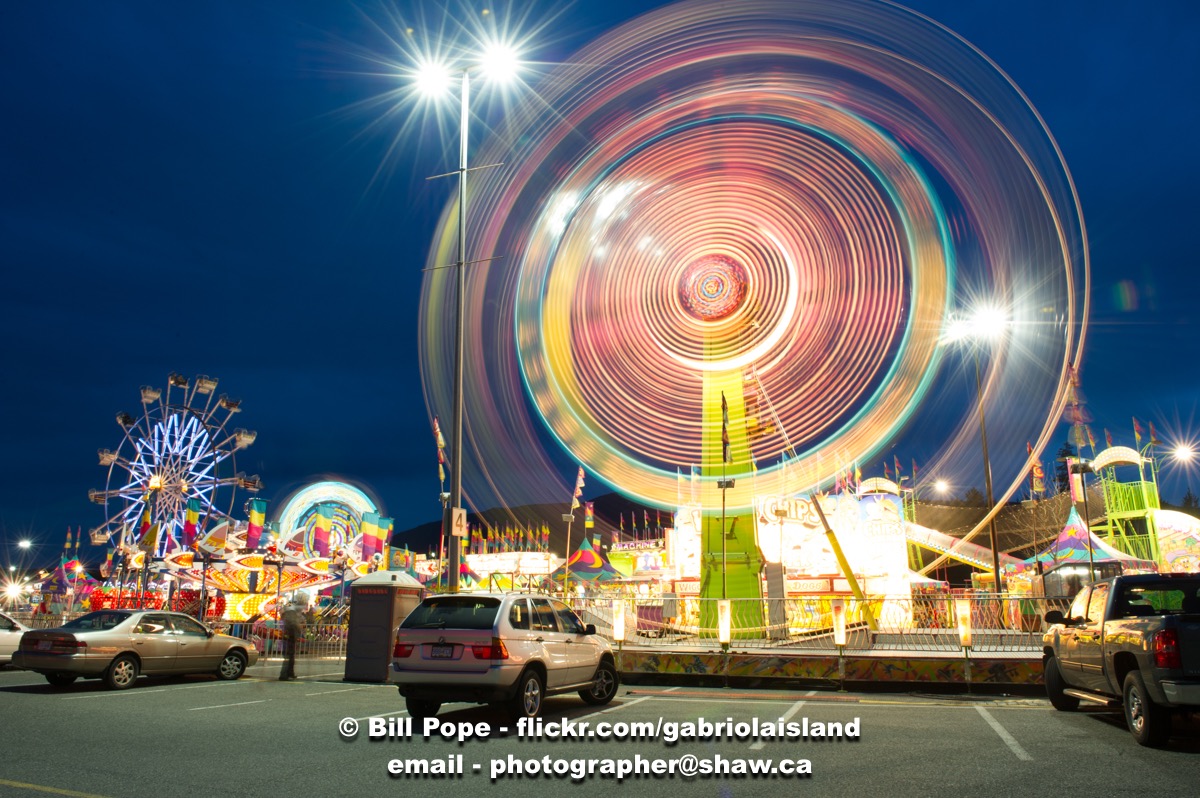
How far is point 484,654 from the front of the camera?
960 centimetres

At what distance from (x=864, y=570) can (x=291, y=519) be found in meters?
54.6

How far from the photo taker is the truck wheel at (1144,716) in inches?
320

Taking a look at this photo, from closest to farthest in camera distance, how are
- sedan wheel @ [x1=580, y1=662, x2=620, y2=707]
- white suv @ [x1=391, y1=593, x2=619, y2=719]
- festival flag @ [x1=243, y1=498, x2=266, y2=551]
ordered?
1. white suv @ [x1=391, y1=593, x2=619, y2=719]
2. sedan wheel @ [x1=580, y1=662, x2=620, y2=707]
3. festival flag @ [x1=243, y1=498, x2=266, y2=551]

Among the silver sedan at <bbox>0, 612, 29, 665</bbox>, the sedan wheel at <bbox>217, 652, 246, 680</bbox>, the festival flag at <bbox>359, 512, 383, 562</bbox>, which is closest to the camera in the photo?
the sedan wheel at <bbox>217, 652, 246, 680</bbox>

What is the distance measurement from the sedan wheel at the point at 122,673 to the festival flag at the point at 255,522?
27062mm

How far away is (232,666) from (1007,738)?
44.6ft

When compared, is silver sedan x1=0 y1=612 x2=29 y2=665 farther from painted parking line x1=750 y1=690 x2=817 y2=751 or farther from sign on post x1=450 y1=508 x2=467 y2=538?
painted parking line x1=750 y1=690 x2=817 y2=751

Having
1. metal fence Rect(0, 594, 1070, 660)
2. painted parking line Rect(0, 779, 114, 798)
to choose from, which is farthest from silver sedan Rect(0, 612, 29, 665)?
painted parking line Rect(0, 779, 114, 798)

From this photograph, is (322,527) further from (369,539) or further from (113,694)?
(113,694)

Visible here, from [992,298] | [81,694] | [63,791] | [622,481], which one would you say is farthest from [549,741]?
[992,298]

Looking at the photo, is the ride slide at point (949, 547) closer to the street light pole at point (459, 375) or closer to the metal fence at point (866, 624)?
the metal fence at point (866, 624)

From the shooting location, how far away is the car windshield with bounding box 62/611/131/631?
1423cm

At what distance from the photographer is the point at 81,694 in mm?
12953

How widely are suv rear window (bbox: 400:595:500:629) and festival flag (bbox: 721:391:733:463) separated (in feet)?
70.5
